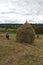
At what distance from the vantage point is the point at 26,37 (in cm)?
2553

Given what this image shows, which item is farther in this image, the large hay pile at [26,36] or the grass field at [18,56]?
the large hay pile at [26,36]

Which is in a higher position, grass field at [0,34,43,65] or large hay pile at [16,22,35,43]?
large hay pile at [16,22,35,43]

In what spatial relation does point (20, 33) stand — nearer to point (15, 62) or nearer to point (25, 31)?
point (25, 31)

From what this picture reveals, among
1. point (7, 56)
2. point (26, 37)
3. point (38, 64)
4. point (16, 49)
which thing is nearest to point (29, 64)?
point (38, 64)

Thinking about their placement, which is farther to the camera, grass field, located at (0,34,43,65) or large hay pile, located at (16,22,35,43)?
large hay pile, located at (16,22,35,43)

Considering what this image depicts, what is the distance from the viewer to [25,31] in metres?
25.6

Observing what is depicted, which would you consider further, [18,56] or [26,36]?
[26,36]

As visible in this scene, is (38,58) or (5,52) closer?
(38,58)

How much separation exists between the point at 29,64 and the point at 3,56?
8.49 ft

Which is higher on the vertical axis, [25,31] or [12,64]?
[25,31]

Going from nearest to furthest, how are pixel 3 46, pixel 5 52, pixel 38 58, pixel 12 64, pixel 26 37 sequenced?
pixel 12 64
pixel 38 58
pixel 5 52
pixel 3 46
pixel 26 37

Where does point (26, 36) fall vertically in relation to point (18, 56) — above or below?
above

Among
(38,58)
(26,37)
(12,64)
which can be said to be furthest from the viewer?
(26,37)

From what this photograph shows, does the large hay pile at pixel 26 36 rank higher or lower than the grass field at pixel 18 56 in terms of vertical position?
higher
